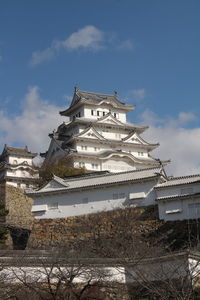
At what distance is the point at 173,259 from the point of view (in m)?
13.8

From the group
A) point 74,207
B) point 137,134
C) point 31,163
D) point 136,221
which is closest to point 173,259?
point 136,221

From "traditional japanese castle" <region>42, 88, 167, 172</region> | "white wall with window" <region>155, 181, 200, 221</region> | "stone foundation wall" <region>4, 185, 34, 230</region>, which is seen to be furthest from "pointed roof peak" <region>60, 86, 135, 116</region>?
"white wall with window" <region>155, 181, 200, 221</region>

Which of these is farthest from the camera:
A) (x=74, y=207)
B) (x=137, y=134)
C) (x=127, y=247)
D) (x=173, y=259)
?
(x=137, y=134)

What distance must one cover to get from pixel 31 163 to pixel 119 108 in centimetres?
932

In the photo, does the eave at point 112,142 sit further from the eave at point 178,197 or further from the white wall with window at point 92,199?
the eave at point 178,197

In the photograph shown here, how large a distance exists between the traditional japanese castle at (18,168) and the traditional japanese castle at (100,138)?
1.55 m

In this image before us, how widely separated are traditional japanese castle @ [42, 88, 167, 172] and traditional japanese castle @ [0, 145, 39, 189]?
155 cm

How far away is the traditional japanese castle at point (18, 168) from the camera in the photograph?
39.8 meters

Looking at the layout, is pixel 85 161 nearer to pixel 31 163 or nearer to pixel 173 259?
pixel 31 163

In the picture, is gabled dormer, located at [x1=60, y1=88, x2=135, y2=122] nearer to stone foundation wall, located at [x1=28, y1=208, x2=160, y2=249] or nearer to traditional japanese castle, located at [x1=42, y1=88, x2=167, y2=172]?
traditional japanese castle, located at [x1=42, y1=88, x2=167, y2=172]

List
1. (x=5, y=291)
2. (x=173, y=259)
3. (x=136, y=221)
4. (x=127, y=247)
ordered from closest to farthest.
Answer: (x=5, y=291)
(x=173, y=259)
(x=127, y=247)
(x=136, y=221)

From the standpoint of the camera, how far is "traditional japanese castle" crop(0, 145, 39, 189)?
3981 cm

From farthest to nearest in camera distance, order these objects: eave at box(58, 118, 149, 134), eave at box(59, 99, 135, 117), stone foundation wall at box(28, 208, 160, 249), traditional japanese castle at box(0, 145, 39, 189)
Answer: eave at box(59, 99, 135, 117)
eave at box(58, 118, 149, 134)
traditional japanese castle at box(0, 145, 39, 189)
stone foundation wall at box(28, 208, 160, 249)

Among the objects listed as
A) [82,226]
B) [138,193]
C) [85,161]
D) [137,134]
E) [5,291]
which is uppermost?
[137,134]
